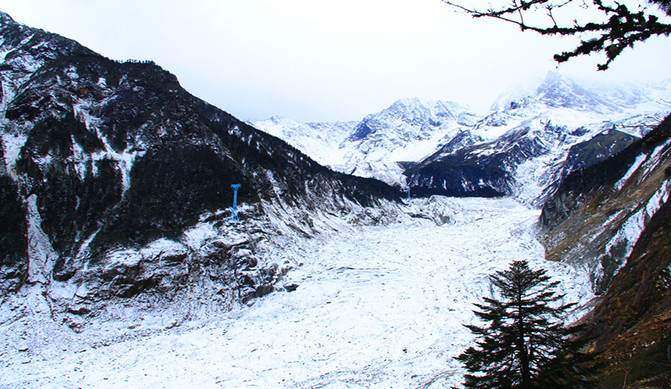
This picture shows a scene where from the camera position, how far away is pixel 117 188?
113ft

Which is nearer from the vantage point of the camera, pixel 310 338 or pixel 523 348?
pixel 523 348

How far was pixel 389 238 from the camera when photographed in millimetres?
55688

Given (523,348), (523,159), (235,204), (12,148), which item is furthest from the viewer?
(523,159)

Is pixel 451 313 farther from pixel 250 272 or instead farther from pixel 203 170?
pixel 203 170

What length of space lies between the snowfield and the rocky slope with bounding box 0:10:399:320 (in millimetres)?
3504

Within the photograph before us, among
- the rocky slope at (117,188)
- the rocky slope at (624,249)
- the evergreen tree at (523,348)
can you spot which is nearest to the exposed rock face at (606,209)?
the rocky slope at (624,249)

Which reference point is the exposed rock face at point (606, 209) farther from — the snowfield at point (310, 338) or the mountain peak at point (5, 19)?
the mountain peak at point (5, 19)

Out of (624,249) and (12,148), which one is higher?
(12,148)

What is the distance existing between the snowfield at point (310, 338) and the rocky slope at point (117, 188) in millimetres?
3504

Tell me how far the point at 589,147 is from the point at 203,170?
4529 inches

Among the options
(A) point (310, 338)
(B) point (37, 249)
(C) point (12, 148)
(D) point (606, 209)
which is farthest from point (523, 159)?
(C) point (12, 148)

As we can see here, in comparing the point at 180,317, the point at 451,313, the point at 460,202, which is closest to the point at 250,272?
the point at 180,317

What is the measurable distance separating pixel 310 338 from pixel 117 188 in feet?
84.7

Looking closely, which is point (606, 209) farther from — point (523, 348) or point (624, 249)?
point (523, 348)
